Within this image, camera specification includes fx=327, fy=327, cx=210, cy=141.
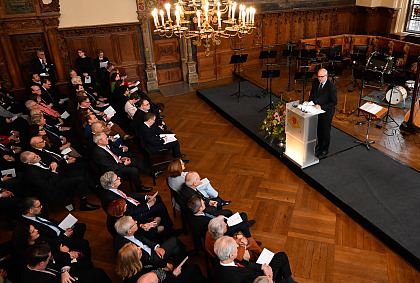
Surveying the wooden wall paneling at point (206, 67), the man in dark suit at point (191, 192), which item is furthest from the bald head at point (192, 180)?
the wooden wall paneling at point (206, 67)

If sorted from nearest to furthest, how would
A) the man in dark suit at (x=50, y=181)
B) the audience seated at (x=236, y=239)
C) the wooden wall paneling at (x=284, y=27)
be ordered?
the audience seated at (x=236, y=239) < the man in dark suit at (x=50, y=181) < the wooden wall paneling at (x=284, y=27)

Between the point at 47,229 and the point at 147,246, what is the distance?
53.3 inches

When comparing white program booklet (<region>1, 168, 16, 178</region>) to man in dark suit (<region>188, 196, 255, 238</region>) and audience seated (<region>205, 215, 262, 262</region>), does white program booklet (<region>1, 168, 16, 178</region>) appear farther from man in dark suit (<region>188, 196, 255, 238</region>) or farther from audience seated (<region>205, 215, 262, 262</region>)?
audience seated (<region>205, 215, 262, 262</region>)

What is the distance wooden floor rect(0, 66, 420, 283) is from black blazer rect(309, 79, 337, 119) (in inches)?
50.0

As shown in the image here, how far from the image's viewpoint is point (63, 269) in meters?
3.40

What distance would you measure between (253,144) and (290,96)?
8.98ft

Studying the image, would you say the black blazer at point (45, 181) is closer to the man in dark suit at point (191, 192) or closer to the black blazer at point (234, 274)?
the man in dark suit at point (191, 192)

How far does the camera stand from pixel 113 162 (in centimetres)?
529

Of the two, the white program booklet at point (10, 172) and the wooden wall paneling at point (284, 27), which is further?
the wooden wall paneling at point (284, 27)

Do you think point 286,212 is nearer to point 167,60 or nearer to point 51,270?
point 51,270

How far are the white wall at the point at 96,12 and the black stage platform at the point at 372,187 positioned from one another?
17.4ft

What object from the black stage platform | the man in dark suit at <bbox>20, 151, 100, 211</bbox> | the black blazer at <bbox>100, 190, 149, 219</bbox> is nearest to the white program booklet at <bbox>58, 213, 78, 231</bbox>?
the black blazer at <bbox>100, 190, 149, 219</bbox>

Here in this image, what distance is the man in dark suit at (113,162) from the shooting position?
16.8ft

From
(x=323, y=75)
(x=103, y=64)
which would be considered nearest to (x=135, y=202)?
(x=323, y=75)
